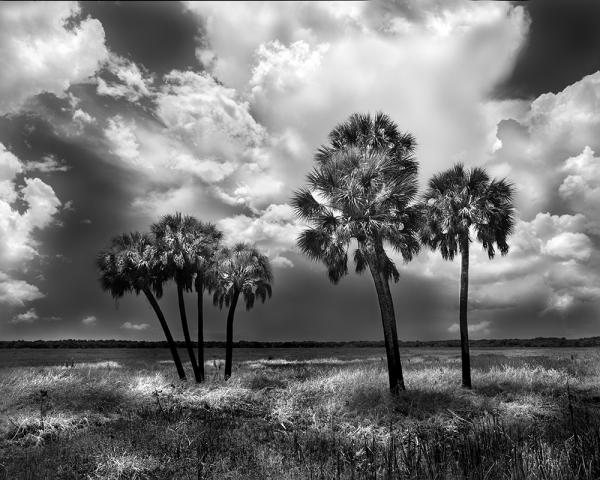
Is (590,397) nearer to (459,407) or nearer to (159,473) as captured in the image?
(459,407)

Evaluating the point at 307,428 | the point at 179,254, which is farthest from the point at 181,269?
the point at 307,428

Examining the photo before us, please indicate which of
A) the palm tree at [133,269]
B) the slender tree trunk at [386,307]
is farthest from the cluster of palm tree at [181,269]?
the slender tree trunk at [386,307]

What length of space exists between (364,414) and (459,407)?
351cm

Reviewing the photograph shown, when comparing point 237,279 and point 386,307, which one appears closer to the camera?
point 386,307

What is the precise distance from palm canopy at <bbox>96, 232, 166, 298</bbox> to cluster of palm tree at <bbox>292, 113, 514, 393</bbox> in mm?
12902

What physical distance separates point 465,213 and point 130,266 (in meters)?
20.9

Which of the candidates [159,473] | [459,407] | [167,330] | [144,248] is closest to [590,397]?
[459,407]

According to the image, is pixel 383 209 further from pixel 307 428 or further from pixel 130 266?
pixel 130 266

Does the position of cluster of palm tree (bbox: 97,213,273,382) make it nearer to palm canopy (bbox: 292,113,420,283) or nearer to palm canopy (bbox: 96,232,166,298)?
palm canopy (bbox: 96,232,166,298)

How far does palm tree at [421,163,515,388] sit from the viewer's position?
23.5 meters

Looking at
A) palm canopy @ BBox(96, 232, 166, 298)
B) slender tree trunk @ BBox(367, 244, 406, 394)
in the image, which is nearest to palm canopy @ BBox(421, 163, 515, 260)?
slender tree trunk @ BBox(367, 244, 406, 394)

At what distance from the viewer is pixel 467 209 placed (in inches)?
928

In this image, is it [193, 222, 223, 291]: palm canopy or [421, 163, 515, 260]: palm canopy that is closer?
[421, 163, 515, 260]: palm canopy

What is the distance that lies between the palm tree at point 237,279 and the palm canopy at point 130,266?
12.7 feet
